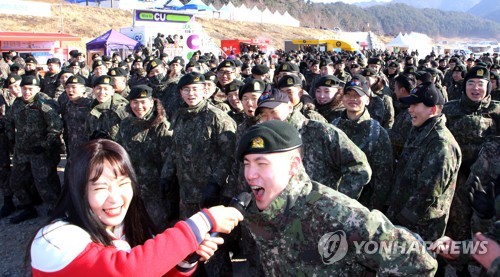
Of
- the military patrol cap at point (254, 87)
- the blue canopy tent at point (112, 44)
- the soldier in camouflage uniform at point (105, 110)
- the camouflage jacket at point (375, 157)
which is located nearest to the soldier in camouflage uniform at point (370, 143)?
the camouflage jacket at point (375, 157)

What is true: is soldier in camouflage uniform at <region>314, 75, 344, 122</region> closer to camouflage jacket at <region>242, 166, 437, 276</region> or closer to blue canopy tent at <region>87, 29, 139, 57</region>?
camouflage jacket at <region>242, 166, 437, 276</region>

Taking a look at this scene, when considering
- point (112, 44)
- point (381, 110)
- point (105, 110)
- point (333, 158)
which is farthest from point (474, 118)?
point (112, 44)

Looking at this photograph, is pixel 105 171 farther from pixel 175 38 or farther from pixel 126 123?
pixel 175 38

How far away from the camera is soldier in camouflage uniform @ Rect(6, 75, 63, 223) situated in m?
5.73

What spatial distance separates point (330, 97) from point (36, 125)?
4.02 meters

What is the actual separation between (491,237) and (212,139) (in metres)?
2.60

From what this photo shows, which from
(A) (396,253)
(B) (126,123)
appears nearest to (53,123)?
(B) (126,123)

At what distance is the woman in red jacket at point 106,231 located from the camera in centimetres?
151

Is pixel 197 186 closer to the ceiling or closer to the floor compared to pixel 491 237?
closer to the floor

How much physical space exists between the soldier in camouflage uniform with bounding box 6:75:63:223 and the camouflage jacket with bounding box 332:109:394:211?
4.12 metres

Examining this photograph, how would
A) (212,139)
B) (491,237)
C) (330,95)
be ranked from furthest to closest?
A: (330,95), (212,139), (491,237)

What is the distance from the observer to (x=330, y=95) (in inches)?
203

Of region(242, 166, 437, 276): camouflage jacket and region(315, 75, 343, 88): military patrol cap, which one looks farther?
region(315, 75, 343, 88): military patrol cap

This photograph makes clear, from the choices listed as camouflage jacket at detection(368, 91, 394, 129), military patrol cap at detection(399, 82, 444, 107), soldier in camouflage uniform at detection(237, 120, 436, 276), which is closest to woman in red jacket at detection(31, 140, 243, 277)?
soldier in camouflage uniform at detection(237, 120, 436, 276)
